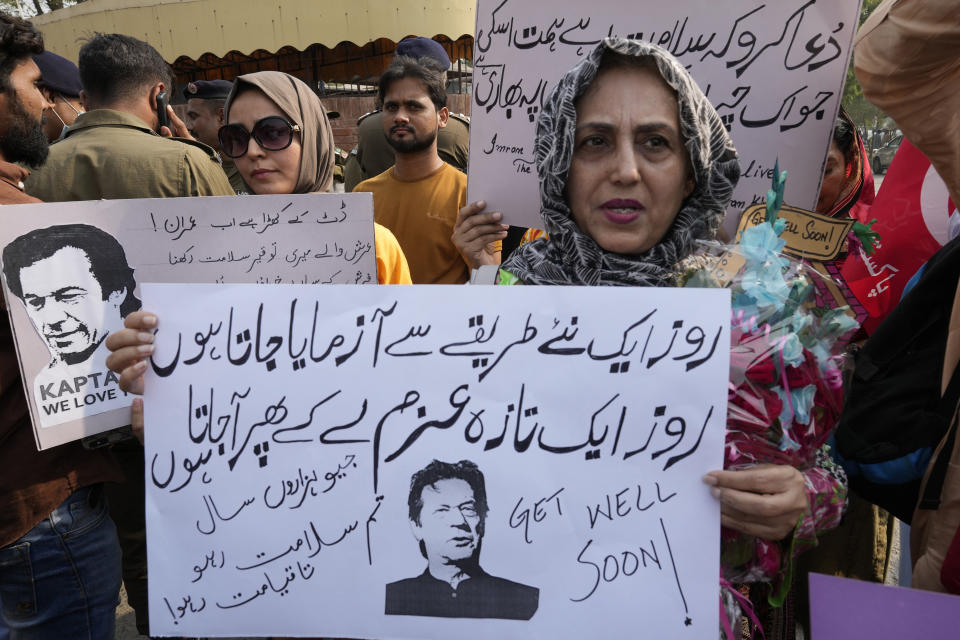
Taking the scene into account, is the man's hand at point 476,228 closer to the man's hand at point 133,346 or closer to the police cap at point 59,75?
the man's hand at point 133,346

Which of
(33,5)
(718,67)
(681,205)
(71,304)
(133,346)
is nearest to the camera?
(133,346)

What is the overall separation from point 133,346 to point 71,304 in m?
0.53

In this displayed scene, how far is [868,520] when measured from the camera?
2.71 m

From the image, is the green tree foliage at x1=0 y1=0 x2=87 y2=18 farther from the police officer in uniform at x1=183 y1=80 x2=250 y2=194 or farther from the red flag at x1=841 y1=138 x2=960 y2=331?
the red flag at x1=841 y1=138 x2=960 y2=331

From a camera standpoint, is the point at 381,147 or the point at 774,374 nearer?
the point at 774,374

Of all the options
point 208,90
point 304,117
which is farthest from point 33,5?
point 304,117

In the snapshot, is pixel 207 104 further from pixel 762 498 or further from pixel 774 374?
pixel 762 498

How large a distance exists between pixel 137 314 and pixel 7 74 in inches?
52.0

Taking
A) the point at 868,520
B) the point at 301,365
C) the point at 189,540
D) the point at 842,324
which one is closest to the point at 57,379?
the point at 189,540

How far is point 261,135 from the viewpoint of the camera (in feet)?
7.61

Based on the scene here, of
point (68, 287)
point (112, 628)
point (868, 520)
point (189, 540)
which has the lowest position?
point (112, 628)

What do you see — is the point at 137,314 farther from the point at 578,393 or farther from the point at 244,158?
the point at 244,158

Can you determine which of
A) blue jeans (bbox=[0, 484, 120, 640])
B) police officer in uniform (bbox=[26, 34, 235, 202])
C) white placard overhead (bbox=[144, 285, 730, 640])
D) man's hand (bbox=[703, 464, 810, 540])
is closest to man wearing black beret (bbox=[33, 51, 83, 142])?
police officer in uniform (bbox=[26, 34, 235, 202])

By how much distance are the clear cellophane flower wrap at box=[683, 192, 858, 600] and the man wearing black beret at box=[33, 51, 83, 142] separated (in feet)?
11.0
